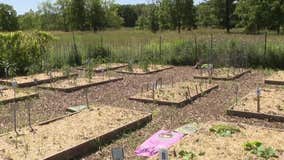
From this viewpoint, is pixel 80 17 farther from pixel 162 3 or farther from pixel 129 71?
pixel 129 71

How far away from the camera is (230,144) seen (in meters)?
4.18

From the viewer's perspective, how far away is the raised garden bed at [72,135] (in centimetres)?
418

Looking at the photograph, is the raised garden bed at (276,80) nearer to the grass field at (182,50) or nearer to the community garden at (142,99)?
the community garden at (142,99)

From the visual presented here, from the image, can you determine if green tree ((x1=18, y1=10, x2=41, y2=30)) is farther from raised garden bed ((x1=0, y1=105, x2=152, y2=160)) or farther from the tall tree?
raised garden bed ((x1=0, y1=105, x2=152, y2=160))

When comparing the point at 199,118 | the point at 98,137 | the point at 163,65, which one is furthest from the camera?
the point at 163,65

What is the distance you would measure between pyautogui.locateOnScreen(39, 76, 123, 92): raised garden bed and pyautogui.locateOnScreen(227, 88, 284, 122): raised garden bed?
3.69 m

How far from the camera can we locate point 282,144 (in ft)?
13.7

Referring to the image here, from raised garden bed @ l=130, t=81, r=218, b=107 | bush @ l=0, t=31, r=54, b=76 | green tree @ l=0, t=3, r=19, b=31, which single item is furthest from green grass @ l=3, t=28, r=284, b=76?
green tree @ l=0, t=3, r=19, b=31

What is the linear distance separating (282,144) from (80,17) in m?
30.4

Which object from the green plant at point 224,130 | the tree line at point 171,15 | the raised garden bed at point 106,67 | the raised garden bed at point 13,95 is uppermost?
the tree line at point 171,15

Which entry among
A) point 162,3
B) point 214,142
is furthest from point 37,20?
point 214,142

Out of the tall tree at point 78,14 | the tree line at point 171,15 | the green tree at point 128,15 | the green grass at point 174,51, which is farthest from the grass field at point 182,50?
the green tree at point 128,15

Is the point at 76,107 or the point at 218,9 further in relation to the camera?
the point at 218,9

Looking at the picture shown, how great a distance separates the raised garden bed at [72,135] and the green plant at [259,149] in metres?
1.77
